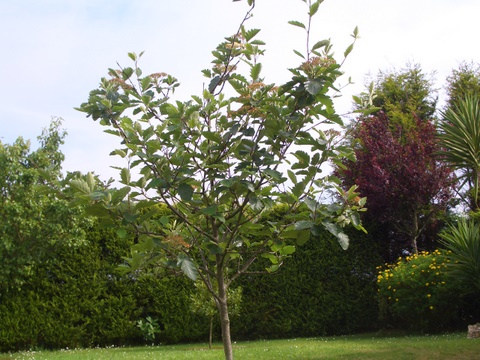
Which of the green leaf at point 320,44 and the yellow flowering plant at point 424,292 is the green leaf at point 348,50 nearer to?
the green leaf at point 320,44

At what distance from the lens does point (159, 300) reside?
39.1 feet

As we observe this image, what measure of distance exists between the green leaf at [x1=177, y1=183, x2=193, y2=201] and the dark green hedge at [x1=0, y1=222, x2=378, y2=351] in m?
8.22

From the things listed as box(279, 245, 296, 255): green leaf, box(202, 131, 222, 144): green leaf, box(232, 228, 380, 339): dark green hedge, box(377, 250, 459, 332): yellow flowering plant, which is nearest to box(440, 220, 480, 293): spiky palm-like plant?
box(377, 250, 459, 332): yellow flowering plant

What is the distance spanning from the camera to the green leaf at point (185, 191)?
285 cm

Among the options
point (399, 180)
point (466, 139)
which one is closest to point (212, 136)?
point (466, 139)

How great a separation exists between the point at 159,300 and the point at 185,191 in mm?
9488

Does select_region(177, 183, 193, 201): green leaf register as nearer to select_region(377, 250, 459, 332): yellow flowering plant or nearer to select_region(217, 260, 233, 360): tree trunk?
select_region(217, 260, 233, 360): tree trunk

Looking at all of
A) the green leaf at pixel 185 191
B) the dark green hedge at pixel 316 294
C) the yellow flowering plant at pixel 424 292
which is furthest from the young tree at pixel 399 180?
the green leaf at pixel 185 191

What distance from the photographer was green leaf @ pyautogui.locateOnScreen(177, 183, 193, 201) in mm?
2853

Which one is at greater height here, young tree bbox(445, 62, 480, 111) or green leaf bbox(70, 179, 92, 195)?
young tree bbox(445, 62, 480, 111)

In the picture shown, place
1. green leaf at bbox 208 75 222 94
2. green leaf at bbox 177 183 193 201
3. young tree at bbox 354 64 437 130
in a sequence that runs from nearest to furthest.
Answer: green leaf at bbox 177 183 193 201, green leaf at bbox 208 75 222 94, young tree at bbox 354 64 437 130

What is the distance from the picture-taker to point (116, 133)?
3.19m

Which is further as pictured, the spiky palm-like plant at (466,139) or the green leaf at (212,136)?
the spiky palm-like plant at (466,139)

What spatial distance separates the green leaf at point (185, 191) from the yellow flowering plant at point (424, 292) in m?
9.25
